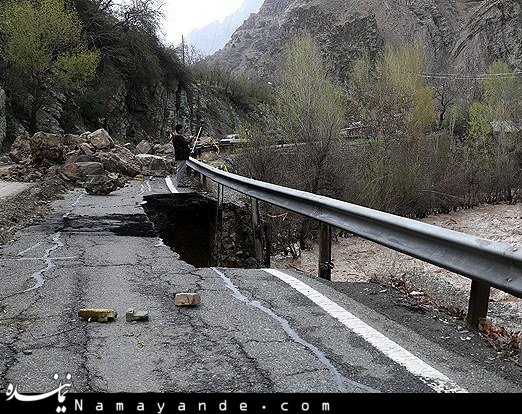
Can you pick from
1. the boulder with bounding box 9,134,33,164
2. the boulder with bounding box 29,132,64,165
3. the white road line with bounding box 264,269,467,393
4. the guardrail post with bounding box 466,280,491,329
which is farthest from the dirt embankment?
the boulder with bounding box 9,134,33,164

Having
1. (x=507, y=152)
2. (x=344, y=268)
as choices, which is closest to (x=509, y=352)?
(x=344, y=268)

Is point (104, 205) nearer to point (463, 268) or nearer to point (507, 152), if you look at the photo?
point (463, 268)

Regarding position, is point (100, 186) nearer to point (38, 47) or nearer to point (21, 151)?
point (21, 151)

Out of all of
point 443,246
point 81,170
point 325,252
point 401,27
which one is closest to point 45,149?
point 81,170

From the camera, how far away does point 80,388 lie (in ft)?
7.79

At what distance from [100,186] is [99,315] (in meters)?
8.96

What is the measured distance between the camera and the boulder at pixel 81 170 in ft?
44.1

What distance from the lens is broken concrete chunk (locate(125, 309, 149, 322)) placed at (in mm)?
3375

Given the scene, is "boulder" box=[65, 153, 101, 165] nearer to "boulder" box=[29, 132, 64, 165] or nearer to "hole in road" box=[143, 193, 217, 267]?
"boulder" box=[29, 132, 64, 165]

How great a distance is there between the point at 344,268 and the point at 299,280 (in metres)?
6.01

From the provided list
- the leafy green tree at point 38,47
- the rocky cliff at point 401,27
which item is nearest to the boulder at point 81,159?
the leafy green tree at point 38,47

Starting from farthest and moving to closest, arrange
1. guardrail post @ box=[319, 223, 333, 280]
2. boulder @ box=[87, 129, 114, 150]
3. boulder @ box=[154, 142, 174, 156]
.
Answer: boulder @ box=[154, 142, 174, 156] → boulder @ box=[87, 129, 114, 150] → guardrail post @ box=[319, 223, 333, 280]

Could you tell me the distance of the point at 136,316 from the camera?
11.1 feet

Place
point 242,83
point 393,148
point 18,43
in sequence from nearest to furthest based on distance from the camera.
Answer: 1. point 393,148
2. point 18,43
3. point 242,83
